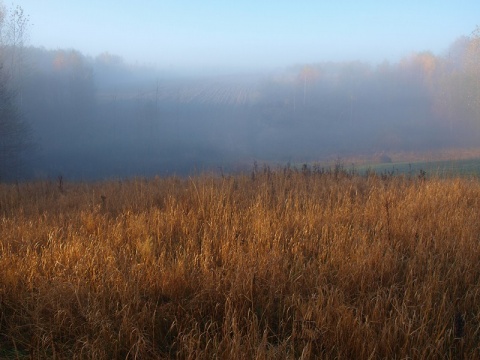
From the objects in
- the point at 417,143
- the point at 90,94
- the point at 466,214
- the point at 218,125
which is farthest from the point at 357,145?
the point at 466,214

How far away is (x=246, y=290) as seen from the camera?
3.12 meters

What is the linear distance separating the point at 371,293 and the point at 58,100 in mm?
66511

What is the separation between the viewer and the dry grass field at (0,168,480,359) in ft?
8.28

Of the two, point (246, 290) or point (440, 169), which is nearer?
point (246, 290)

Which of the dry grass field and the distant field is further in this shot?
the distant field

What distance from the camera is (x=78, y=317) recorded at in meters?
2.82

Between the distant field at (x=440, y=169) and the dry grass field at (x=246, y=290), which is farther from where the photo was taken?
the distant field at (x=440, y=169)

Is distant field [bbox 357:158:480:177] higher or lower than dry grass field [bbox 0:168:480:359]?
higher

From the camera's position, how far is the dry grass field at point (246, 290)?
99.3 inches

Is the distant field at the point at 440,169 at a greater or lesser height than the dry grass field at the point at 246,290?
greater

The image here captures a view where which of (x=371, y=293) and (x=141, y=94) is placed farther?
(x=141, y=94)

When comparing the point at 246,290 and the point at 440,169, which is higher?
the point at 440,169

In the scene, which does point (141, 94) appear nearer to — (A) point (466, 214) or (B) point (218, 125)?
(B) point (218, 125)

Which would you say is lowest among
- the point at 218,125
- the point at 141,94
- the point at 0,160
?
the point at 0,160
